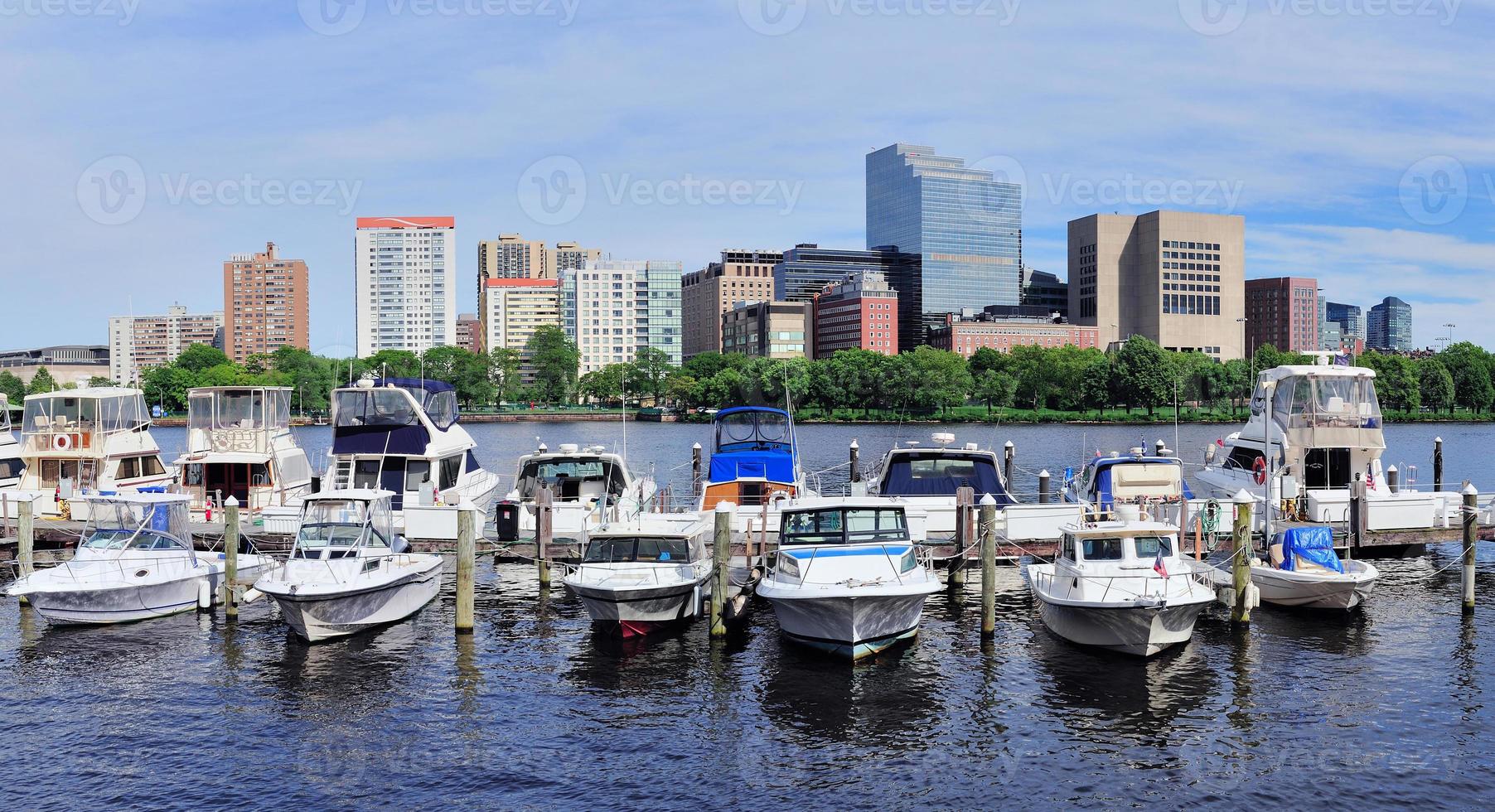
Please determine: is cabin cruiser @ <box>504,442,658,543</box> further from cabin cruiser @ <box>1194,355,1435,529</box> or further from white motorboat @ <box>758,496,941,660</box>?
cabin cruiser @ <box>1194,355,1435,529</box>

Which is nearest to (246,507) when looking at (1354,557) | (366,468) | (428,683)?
(366,468)

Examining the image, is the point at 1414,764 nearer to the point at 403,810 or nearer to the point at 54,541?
the point at 403,810

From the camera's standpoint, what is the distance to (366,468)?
43.4 metres

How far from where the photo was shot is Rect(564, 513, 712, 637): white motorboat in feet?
96.4

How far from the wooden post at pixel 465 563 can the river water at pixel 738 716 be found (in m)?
0.65

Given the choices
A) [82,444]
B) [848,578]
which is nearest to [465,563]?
[848,578]

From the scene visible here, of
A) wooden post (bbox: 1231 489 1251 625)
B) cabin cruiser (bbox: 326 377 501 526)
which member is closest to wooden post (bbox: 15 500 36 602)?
cabin cruiser (bbox: 326 377 501 526)

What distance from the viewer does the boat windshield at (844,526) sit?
29344 mm

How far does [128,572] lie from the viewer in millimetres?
31297

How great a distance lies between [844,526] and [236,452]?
25.9 metres

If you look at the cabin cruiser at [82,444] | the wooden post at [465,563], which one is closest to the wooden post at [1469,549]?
the wooden post at [465,563]

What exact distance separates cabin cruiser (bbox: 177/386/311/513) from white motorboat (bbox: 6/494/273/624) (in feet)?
31.6

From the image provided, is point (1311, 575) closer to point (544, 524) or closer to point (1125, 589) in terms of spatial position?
point (1125, 589)

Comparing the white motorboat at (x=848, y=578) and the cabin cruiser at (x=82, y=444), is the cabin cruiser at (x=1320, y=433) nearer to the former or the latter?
the white motorboat at (x=848, y=578)
